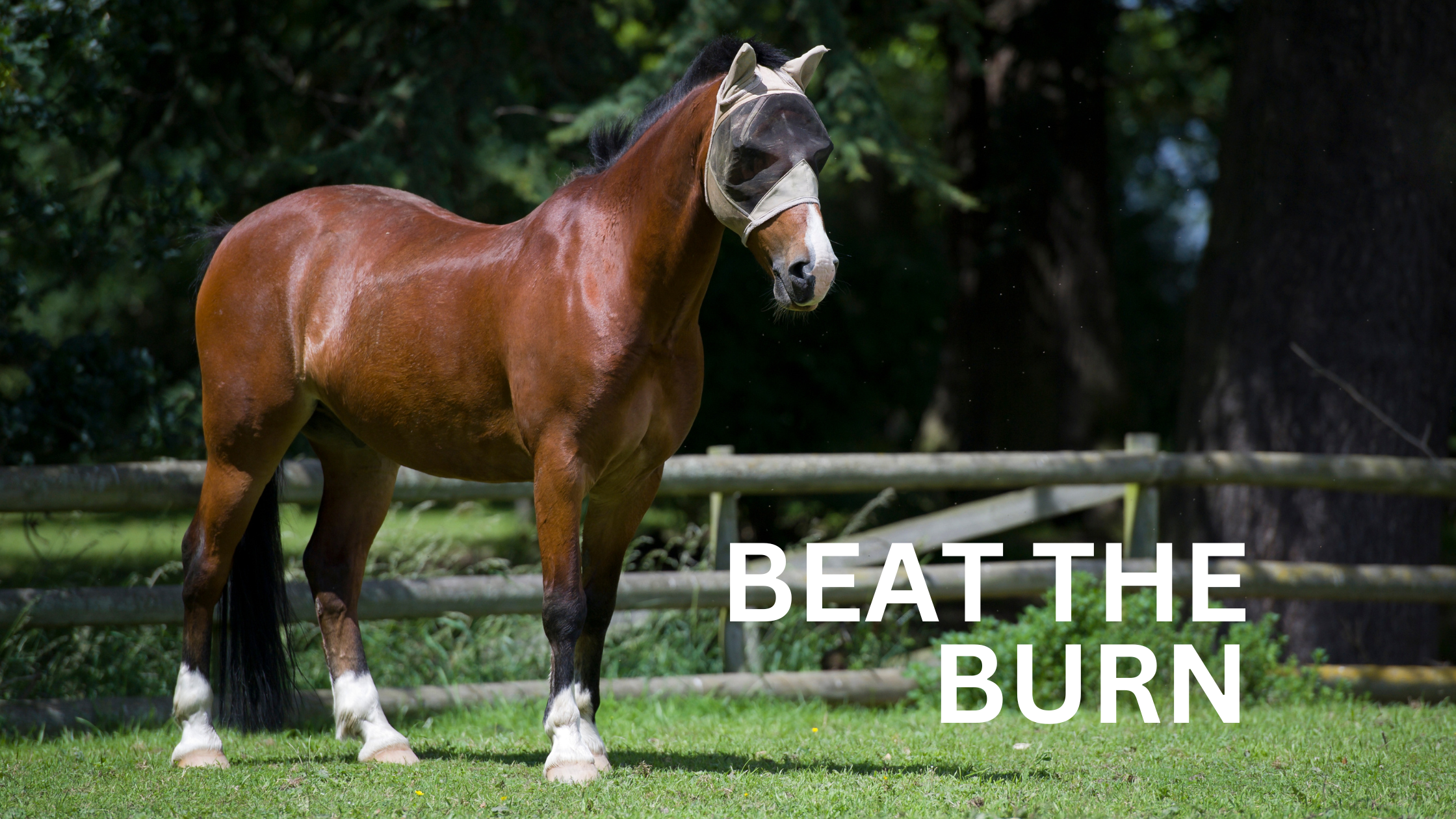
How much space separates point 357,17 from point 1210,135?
11.6 m

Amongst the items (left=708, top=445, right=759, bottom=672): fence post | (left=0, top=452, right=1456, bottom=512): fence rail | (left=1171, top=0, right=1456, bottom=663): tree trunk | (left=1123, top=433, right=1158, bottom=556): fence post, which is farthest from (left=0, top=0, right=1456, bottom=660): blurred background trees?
(left=708, top=445, right=759, bottom=672): fence post

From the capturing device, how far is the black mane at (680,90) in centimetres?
405

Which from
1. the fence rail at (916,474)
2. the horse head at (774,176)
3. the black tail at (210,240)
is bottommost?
the fence rail at (916,474)

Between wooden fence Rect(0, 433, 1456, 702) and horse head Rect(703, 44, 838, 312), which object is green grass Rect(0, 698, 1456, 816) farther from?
horse head Rect(703, 44, 838, 312)

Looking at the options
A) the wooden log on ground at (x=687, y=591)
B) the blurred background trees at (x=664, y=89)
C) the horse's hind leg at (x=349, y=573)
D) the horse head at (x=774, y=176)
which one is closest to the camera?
the horse head at (x=774, y=176)

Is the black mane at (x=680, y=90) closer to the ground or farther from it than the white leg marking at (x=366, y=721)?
farther from it

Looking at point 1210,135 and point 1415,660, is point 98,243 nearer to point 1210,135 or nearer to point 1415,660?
point 1415,660

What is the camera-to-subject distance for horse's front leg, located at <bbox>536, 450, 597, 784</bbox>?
3967 mm

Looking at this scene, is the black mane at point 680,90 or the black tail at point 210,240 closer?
the black mane at point 680,90

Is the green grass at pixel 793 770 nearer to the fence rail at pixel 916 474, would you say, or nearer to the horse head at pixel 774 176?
the fence rail at pixel 916 474

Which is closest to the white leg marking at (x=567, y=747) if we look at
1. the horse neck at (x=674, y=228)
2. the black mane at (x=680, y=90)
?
the horse neck at (x=674, y=228)

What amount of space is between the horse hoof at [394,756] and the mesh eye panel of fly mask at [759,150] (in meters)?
2.16

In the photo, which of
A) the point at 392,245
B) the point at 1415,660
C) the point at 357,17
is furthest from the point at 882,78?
the point at 392,245

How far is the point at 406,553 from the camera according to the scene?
6.97 metres
